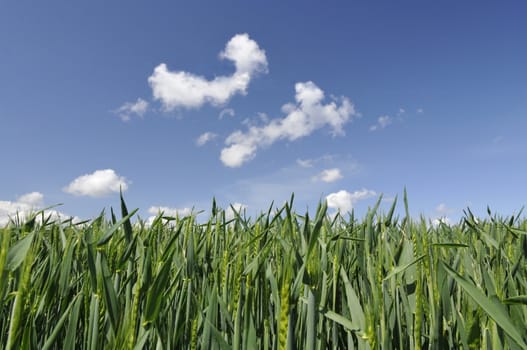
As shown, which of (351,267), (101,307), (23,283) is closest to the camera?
(23,283)

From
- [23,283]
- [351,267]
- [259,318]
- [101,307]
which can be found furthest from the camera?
[351,267]

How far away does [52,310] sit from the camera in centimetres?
101

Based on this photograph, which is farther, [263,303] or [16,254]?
[263,303]

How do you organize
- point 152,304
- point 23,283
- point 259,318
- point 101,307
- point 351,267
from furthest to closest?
1. point 351,267
2. point 259,318
3. point 101,307
4. point 152,304
5. point 23,283

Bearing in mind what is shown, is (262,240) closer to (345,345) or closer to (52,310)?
(345,345)

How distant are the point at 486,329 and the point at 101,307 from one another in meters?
0.74

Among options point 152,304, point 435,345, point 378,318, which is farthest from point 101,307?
point 435,345

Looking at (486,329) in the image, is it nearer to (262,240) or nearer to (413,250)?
(413,250)

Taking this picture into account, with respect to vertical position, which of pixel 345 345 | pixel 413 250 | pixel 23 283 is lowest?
pixel 345 345

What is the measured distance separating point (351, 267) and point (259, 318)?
353 millimetres

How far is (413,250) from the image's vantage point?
97cm

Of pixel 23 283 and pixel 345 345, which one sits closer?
pixel 23 283

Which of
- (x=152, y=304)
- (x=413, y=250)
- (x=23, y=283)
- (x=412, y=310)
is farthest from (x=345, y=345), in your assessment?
(x=23, y=283)

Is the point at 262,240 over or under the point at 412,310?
over
